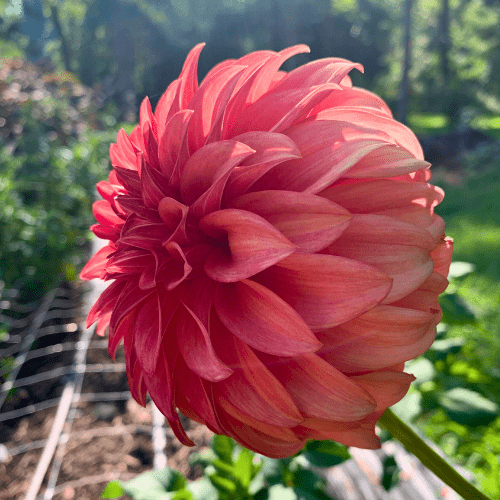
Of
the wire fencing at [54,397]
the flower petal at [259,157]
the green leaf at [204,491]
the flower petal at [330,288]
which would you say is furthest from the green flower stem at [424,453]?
the wire fencing at [54,397]

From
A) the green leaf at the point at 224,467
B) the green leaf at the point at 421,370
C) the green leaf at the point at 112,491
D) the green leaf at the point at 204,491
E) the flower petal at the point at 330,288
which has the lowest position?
the green leaf at the point at 204,491

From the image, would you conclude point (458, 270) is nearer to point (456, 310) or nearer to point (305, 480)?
point (456, 310)

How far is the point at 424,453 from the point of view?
0.44m

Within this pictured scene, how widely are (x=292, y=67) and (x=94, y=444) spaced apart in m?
10.2

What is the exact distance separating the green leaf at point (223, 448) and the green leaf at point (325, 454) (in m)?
0.14

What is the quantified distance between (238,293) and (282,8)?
44.9 ft

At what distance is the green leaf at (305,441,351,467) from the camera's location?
2.46 ft

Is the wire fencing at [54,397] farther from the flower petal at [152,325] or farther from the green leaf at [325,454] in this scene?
the flower petal at [152,325]

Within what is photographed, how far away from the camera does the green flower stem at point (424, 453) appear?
435 mm

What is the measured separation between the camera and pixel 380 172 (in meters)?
0.38

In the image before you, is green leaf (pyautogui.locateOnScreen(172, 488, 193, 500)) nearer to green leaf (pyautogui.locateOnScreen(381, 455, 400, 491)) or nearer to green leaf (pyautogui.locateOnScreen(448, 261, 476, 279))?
green leaf (pyautogui.locateOnScreen(381, 455, 400, 491))

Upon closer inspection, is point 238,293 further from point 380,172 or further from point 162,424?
point 162,424

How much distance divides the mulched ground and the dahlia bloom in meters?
1.16

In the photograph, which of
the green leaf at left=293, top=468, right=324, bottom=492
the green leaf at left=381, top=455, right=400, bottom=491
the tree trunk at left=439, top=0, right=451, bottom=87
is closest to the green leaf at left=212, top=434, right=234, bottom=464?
the green leaf at left=293, top=468, right=324, bottom=492
